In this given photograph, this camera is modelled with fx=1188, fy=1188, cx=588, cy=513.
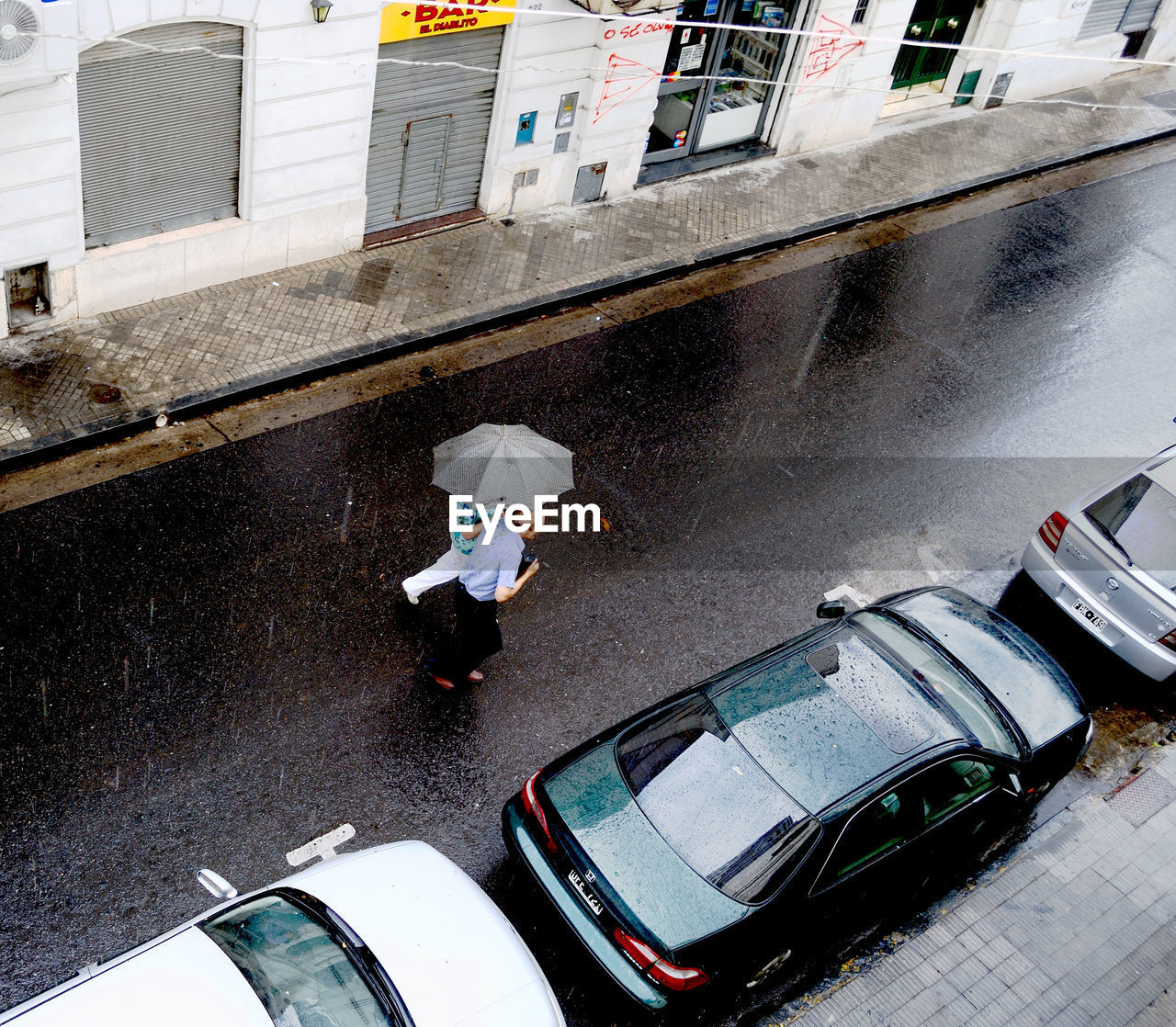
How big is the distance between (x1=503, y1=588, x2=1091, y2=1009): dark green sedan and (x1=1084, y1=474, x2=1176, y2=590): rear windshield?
193 cm

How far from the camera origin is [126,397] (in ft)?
31.7

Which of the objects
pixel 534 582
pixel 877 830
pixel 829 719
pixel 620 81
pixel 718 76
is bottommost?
pixel 534 582

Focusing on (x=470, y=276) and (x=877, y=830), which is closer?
(x=877, y=830)

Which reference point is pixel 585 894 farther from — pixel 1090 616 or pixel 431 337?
pixel 431 337

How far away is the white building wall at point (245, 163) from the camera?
905 cm

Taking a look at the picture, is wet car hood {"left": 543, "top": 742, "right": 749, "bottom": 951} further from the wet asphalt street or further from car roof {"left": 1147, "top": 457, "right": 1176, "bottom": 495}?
car roof {"left": 1147, "top": 457, "right": 1176, "bottom": 495}

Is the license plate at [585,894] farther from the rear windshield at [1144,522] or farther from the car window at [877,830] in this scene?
the rear windshield at [1144,522]

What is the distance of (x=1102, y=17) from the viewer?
17.2 metres

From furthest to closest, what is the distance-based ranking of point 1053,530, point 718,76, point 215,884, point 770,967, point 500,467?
point 718,76 < point 1053,530 < point 500,467 < point 770,967 < point 215,884

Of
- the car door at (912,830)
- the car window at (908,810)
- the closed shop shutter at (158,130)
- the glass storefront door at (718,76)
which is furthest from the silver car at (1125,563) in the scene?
the closed shop shutter at (158,130)

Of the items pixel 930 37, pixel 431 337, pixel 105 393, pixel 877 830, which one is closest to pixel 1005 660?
pixel 877 830

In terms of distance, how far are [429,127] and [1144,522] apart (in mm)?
7417

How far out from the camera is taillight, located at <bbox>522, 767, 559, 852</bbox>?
650 cm

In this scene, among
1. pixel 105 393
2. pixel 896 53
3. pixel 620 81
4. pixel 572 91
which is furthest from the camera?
pixel 896 53
